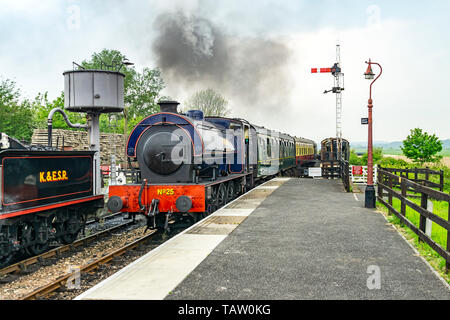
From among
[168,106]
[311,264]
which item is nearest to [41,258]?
[168,106]

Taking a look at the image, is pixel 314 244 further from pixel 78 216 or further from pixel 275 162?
pixel 275 162

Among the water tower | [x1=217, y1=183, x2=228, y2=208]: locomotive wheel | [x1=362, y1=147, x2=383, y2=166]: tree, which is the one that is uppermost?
the water tower

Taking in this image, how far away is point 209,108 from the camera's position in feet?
166

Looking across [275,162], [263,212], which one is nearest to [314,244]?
[263,212]

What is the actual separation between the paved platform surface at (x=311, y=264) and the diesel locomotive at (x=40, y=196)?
3.66m

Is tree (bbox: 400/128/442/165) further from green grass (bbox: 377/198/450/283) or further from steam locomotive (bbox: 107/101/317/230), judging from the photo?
steam locomotive (bbox: 107/101/317/230)

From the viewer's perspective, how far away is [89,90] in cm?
1383

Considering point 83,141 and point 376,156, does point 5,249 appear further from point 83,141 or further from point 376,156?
point 376,156

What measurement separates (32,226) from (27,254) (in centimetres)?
78

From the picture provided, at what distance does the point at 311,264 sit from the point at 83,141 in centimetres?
2774

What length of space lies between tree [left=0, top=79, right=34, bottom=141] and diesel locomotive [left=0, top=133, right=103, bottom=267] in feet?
80.7

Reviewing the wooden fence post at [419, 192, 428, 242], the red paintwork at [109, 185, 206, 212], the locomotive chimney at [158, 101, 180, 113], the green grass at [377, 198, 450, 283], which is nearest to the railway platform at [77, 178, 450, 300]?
the green grass at [377, 198, 450, 283]

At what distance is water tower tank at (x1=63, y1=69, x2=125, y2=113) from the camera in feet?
45.3

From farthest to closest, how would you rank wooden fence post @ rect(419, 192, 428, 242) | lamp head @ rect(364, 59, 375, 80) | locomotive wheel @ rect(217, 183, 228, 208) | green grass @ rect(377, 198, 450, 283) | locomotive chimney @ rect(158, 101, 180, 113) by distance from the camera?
1. locomotive wheel @ rect(217, 183, 228, 208)
2. lamp head @ rect(364, 59, 375, 80)
3. locomotive chimney @ rect(158, 101, 180, 113)
4. wooden fence post @ rect(419, 192, 428, 242)
5. green grass @ rect(377, 198, 450, 283)
